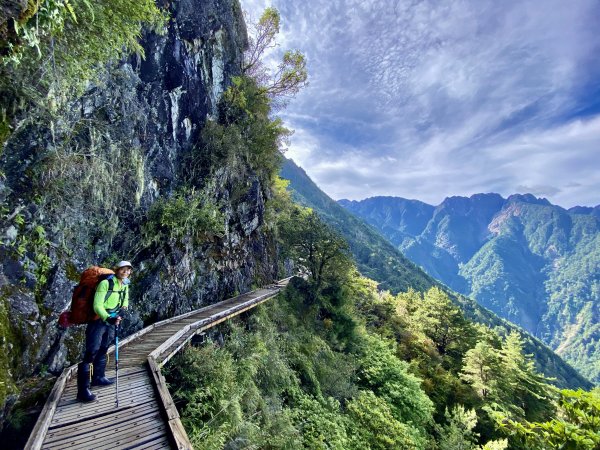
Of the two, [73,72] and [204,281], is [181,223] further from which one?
[73,72]

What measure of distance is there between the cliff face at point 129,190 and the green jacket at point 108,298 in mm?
1906

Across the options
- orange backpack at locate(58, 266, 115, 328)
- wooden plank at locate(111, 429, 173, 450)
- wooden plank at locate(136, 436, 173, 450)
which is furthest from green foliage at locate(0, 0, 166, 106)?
wooden plank at locate(136, 436, 173, 450)

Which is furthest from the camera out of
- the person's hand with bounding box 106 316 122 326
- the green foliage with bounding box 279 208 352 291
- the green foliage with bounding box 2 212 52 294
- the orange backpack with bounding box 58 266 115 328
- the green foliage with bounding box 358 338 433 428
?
the green foliage with bounding box 279 208 352 291

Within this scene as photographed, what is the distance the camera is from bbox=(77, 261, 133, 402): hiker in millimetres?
6043

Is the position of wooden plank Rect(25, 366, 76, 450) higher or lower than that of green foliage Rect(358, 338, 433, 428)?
higher

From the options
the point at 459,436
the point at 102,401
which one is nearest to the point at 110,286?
the point at 102,401

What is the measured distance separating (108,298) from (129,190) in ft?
23.0

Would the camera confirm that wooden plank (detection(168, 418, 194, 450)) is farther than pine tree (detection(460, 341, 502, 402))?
No

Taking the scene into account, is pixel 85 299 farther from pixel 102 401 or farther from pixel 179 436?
pixel 179 436

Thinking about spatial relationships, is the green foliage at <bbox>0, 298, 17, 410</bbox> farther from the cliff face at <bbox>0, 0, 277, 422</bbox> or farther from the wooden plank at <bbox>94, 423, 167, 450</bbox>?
the wooden plank at <bbox>94, 423, 167, 450</bbox>

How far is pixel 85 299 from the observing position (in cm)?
612

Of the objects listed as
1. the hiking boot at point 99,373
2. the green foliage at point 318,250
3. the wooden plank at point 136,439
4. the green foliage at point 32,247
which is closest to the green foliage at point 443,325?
the green foliage at point 318,250

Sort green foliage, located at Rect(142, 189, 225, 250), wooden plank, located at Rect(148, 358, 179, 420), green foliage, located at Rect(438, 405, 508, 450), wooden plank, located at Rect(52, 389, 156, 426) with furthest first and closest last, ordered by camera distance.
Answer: green foliage, located at Rect(438, 405, 508, 450), green foliage, located at Rect(142, 189, 225, 250), wooden plank, located at Rect(148, 358, 179, 420), wooden plank, located at Rect(52, 389, 156, 426)

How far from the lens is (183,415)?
25.8 ft
